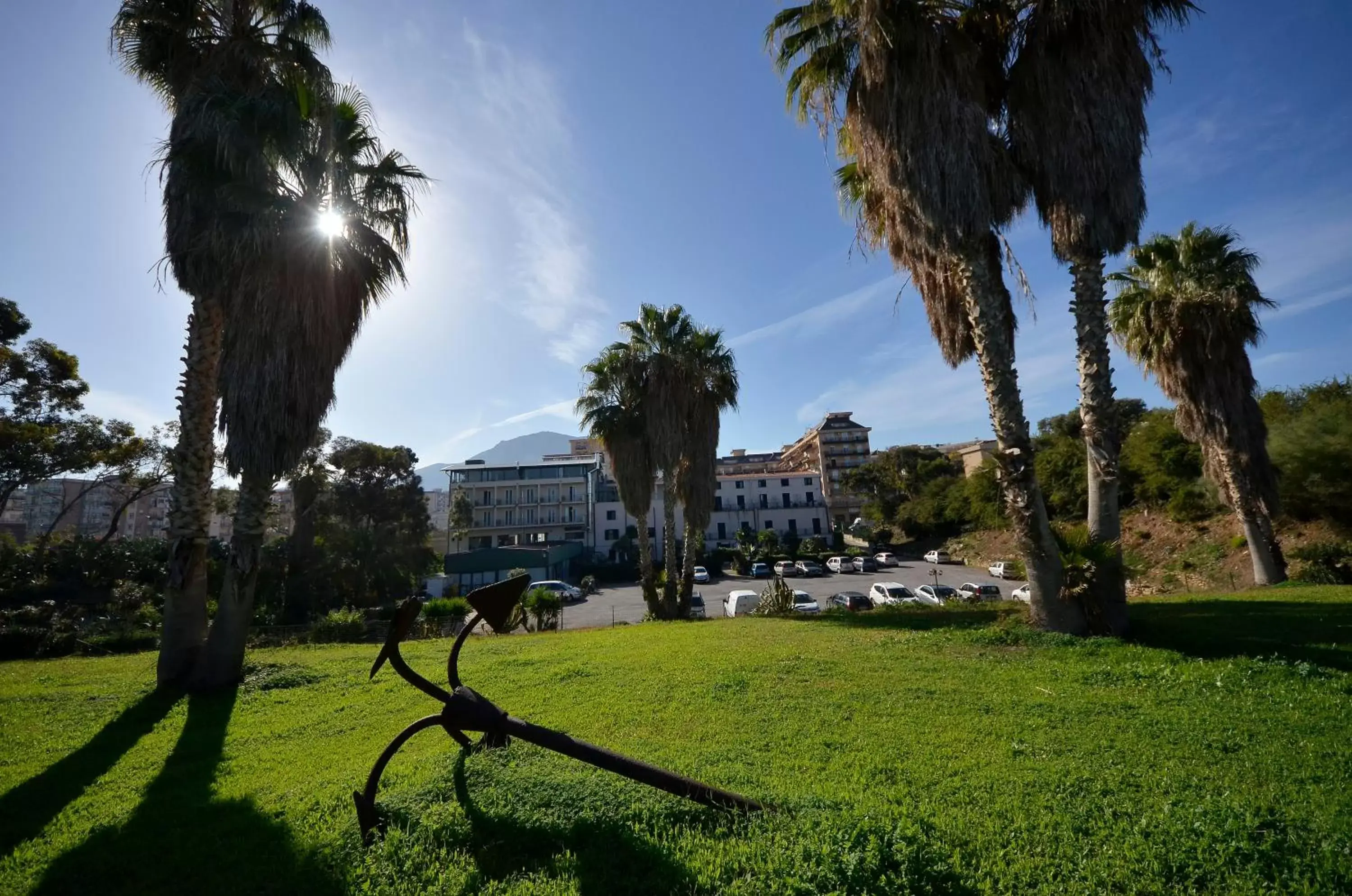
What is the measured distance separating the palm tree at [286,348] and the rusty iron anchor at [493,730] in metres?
6.40

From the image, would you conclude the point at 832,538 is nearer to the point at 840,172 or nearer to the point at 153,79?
the point at 840,172

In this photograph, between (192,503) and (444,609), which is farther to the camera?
(444,609)

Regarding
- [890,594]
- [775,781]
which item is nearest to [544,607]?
[890,594]

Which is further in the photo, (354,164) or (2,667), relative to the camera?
(2,667)

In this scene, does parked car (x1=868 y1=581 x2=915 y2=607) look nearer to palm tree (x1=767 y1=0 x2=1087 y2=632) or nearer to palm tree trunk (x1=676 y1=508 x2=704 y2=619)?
palm tree trunk (x1=676 y1=508 x2=704 y2=619)

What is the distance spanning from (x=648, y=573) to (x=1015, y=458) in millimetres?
12150

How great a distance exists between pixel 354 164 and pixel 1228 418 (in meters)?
20.8

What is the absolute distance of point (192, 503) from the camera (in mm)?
8609

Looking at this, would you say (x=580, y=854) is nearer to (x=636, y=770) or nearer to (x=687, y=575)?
(x=636, y=770)

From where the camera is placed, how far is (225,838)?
3609 millimetres

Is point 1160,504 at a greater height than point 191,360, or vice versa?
point 191,360

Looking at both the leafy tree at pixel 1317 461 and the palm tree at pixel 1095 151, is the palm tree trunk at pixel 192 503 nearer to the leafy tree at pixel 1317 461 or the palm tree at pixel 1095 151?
the palm tree at pixel 1095 151

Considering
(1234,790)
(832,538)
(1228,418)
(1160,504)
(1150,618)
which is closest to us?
(1234,790)

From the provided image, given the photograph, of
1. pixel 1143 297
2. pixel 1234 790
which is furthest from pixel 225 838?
pixel 1143 297
